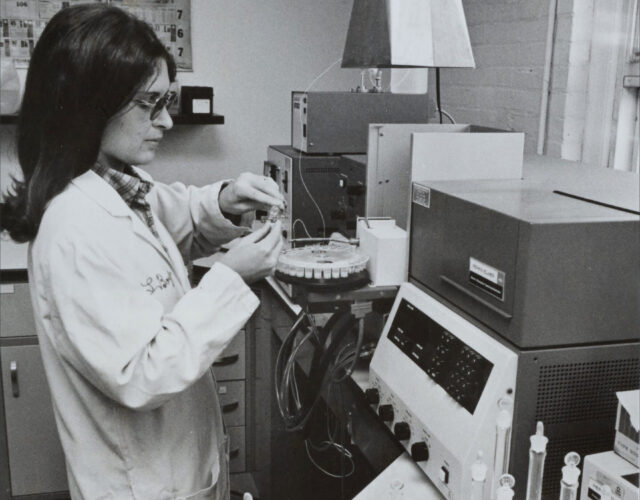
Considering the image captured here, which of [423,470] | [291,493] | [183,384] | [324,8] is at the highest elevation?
[324,8]

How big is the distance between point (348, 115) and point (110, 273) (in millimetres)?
1479

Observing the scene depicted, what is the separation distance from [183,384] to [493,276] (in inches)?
22.1

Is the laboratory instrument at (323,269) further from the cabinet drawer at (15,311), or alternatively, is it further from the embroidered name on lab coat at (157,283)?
the cabinet drawer at (15,311)

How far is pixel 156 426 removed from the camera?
122 cm

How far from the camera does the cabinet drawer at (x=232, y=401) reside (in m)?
2.64

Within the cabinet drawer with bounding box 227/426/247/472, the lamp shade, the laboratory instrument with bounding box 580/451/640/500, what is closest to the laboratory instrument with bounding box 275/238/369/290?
the lamp shade

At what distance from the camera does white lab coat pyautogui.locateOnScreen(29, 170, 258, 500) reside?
1.03m

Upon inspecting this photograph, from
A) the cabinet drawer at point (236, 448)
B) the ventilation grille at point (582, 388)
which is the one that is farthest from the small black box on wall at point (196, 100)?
the ventilation grille at point (582, 388)

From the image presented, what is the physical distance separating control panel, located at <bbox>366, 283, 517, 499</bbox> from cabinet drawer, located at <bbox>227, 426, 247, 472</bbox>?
134cm

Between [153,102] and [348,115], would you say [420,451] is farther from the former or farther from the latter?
[348,115]

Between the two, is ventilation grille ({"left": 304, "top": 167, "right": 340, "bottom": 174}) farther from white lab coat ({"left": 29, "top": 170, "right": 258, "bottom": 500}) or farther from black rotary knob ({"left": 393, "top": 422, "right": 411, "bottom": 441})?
black rotary knob ({"left": 393, "top": 422, "right": 411, "bottom": 441})

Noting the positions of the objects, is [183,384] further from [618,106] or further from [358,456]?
[618,106]

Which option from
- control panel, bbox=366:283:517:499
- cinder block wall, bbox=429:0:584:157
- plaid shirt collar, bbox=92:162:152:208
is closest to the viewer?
control panel, bbox=366:283:517:499

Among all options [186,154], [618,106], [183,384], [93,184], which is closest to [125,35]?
[93,184]
